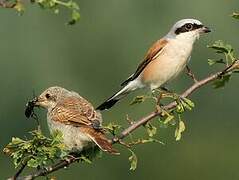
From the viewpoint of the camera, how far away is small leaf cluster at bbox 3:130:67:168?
479cm

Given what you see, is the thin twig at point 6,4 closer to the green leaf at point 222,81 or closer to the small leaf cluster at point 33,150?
the small leaf cluster at point 33,150

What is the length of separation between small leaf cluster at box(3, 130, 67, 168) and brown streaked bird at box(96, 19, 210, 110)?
2798mm

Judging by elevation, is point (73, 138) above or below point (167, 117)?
below

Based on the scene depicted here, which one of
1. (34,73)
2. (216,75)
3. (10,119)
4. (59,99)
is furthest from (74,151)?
(34,73)

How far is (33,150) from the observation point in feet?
15.8

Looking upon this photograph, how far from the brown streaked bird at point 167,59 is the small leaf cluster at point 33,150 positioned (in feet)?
9.18

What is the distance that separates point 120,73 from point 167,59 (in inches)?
1155

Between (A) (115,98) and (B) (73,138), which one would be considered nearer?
(B) (73,138)

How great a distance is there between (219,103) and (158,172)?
10915 mm

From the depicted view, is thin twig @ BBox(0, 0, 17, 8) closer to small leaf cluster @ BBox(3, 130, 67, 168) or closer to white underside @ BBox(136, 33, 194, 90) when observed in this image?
small leaf cluster @ BBox(3, 130, 67, 168)

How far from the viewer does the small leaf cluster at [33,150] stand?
188 inches

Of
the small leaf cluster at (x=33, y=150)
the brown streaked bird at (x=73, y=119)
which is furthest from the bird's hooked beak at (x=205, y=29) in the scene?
the small leaf cluster at (x=33, y=150)

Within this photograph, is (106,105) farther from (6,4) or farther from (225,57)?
(6,4)

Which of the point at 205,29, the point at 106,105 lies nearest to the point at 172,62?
the point at 205,29
